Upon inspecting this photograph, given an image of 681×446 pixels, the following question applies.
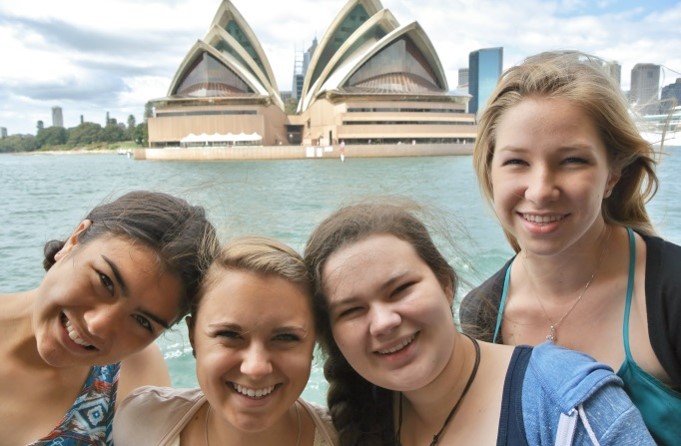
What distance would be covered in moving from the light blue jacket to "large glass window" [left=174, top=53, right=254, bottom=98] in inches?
1597

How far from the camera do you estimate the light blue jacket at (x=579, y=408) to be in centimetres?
86

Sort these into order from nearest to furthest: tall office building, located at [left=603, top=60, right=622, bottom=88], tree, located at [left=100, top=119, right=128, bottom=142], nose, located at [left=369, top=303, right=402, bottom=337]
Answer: nose, located at [left=369, top=303, right=402, bottom=337] → tall office building, located at [left=603, top=60, right=622, bottom=88] → tree, located at [left=100, top=119, right=128, bottom=142]

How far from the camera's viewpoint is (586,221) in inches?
48.2

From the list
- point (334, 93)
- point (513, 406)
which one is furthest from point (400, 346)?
point (334, 93)

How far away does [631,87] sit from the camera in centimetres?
153

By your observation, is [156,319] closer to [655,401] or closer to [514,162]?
[514,162]

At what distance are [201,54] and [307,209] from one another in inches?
1249

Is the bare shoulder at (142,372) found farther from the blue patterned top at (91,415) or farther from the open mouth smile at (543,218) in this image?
the open mouth smile at (543,218)

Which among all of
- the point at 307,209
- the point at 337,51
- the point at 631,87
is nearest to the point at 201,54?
the point at 337,51

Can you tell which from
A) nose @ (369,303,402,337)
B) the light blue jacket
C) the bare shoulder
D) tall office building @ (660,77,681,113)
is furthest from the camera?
tall office building @ (660,77,681,113)

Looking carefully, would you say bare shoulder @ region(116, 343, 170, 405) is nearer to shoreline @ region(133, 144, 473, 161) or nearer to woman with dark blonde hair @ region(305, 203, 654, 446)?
woman with dark blonde hair @ region(305, 203, 654, 446)

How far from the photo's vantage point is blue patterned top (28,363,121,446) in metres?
1.26

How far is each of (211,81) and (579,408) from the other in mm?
41451

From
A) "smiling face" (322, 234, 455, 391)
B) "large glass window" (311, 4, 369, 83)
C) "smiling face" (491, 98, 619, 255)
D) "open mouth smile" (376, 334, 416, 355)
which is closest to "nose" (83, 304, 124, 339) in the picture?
"smiling face" (322, 234, 455, 391)
